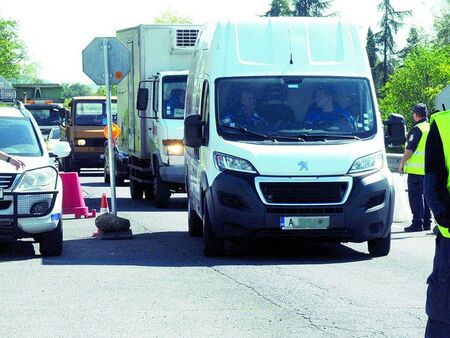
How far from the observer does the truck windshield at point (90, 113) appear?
36781 millimetres

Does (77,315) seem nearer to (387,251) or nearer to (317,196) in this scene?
(317,196)

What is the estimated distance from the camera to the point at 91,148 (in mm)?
37312

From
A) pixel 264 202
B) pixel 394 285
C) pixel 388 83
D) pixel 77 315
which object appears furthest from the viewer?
pixel 388 83

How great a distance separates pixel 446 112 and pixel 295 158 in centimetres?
712

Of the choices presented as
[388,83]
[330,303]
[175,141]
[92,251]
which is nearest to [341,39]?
[92,251]

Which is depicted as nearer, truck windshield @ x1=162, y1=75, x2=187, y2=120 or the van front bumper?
the van front bumper

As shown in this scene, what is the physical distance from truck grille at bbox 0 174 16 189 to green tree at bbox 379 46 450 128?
9295 cm

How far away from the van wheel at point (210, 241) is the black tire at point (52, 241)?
1614 millimetres

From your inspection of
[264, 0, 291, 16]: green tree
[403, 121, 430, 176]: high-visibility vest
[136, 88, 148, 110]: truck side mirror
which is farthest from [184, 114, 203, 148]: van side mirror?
[264, 0, 291, 16]: green tree

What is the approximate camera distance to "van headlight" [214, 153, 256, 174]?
1288cm

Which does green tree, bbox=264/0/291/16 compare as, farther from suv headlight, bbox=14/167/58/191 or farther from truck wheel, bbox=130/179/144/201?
suv headlight, bbox=14/167/58/191

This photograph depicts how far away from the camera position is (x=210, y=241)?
A: 13.3 meters

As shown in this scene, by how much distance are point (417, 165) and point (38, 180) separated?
547 centimetres

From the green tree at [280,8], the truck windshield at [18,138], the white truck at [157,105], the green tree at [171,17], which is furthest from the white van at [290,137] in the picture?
the green tree at [171,17]
